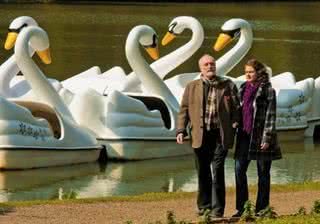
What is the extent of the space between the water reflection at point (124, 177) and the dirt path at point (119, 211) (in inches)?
137

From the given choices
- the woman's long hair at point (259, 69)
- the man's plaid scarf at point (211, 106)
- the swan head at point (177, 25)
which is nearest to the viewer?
the woman's long hair at point (259, 69)

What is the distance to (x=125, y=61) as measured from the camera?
4034cm

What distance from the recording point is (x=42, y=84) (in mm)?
19344

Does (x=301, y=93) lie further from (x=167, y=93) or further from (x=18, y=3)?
(x=18, y=3)

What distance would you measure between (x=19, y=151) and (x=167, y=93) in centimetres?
380

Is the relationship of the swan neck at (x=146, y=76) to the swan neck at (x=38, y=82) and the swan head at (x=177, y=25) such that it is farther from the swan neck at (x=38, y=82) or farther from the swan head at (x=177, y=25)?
the swan head at (x=177, y=25)

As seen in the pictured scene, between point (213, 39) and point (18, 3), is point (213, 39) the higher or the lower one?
the lower one

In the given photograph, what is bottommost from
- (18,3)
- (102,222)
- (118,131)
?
(102,222)

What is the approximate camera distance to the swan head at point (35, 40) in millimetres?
19516

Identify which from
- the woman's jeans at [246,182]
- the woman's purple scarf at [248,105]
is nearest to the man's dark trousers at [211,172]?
the woman's jeans at [246,182]

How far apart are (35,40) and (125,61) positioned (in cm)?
1986

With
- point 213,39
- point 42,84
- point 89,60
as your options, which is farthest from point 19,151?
point 213,39

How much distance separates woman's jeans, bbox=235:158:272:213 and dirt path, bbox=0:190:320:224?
19.2 inches

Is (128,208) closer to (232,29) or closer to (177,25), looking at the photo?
(177,25)
